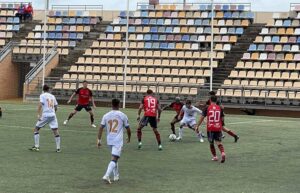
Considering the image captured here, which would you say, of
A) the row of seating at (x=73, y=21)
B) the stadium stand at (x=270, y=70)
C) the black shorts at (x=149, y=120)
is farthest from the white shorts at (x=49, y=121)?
the row of seating at (x=73, y=21)

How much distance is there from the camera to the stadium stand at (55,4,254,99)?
4553 centimetres

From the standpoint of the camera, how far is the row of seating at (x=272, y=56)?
44.5m

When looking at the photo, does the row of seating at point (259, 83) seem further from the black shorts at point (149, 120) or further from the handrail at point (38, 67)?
the black shorts at point (149, 120)

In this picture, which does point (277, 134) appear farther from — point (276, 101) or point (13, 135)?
point (276, 101)

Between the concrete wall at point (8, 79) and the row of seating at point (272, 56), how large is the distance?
18411 mm

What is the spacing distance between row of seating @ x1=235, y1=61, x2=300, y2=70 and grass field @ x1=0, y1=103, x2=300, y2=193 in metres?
19.0

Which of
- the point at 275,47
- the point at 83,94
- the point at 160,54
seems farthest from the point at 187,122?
the point at 160,54

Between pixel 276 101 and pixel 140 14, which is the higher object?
pixel 140 14

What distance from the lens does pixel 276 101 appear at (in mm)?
40625

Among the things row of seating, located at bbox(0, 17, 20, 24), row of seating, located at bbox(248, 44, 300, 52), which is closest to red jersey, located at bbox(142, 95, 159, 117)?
row of seating, located at bbox(248, 44, 300, 52)

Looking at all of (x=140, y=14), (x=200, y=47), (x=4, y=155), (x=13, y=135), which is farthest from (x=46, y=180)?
(x=140, y=14)

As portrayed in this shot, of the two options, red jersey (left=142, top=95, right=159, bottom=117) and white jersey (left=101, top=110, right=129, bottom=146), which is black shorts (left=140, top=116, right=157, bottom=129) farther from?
white jersey (left=101, top=110, right=129, bottom=146)

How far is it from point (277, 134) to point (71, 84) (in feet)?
78.6

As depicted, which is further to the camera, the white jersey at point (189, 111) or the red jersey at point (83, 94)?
the red jersey at point (83, 94)
